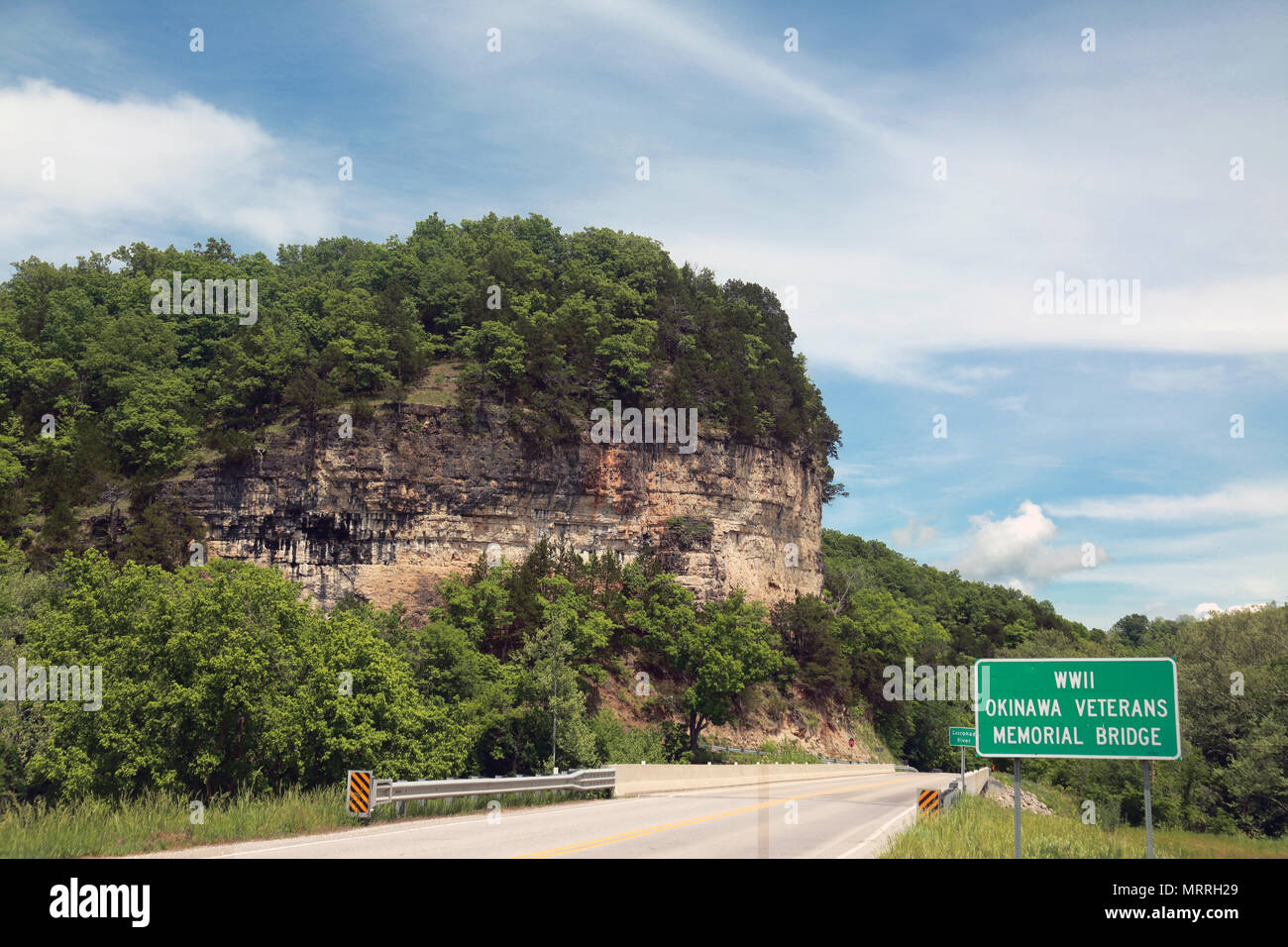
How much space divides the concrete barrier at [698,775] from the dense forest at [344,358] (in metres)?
29.7

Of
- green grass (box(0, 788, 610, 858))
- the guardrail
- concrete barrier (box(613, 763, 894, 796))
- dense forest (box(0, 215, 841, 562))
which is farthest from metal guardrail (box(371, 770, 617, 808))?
dense forest (box(0, 215, 841, 562))

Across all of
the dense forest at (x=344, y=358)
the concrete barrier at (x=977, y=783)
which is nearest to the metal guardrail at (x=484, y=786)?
the concrete barrier at (x=977, y=783)

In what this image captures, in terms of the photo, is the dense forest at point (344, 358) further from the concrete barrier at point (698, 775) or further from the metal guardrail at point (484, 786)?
the metal guardrail at point (484, 786)

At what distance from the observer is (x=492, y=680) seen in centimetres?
4791

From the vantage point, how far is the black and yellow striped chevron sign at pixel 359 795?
1584 cm

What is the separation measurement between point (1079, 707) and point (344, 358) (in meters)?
60.4

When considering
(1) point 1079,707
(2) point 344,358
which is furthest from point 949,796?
(2) point 344,358

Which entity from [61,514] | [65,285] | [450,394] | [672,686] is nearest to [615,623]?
[672,686]

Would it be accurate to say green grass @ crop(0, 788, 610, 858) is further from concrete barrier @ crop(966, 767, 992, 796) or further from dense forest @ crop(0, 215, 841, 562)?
dense forest @ crop(0, 215, 841, 562)

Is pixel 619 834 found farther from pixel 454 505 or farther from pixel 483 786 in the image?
pixel 454 505

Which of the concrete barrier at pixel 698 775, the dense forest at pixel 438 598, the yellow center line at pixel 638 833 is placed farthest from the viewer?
the concrete barrier at pixel 698 775

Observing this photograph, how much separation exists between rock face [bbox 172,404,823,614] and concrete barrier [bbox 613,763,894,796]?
20289 mm

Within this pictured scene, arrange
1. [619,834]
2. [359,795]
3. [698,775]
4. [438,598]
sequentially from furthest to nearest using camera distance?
1. [438,598]
2. [698,775]
3. [359,795]
4. [619,834]

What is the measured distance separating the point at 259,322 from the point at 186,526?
76.0ft
